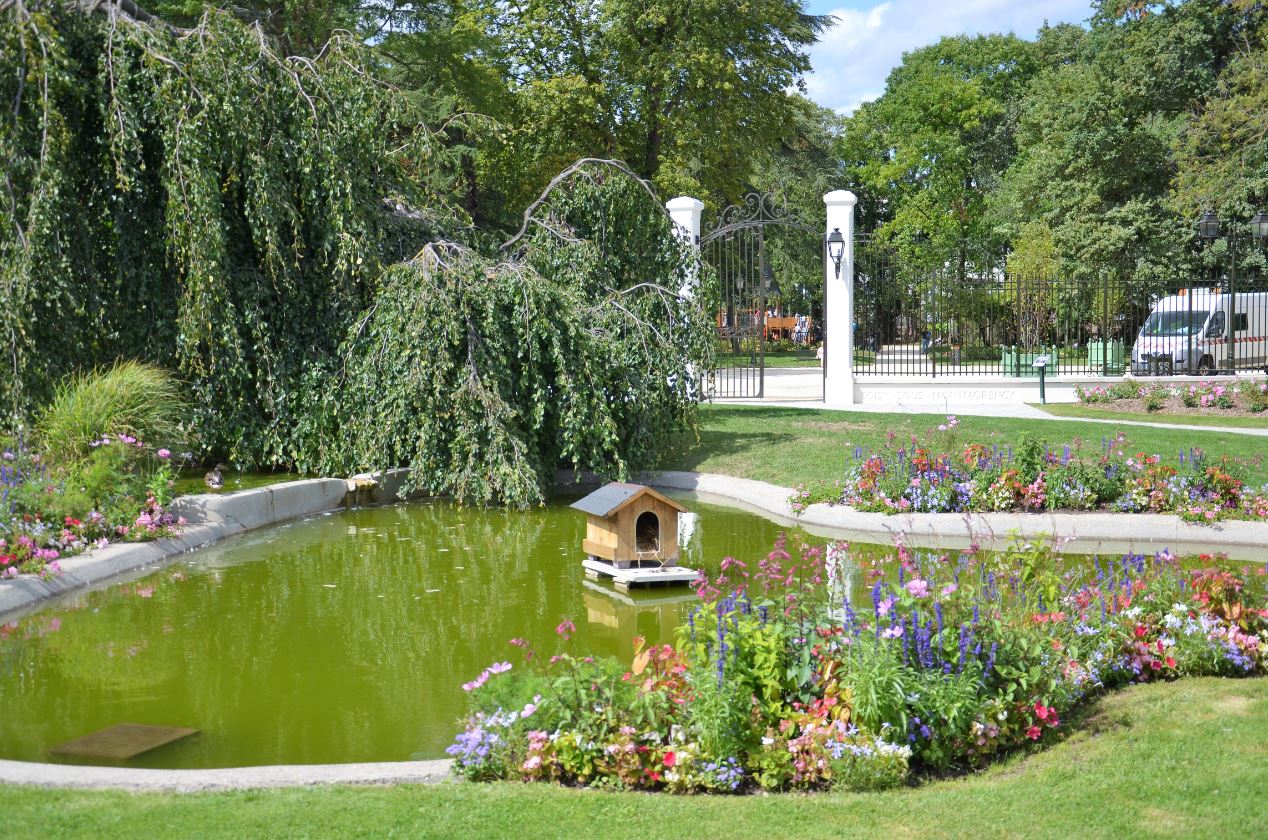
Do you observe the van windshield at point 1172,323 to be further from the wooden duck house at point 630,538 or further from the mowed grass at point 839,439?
the wooden duck house at point 630,538

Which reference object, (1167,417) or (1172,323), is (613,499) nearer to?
(1167,417)

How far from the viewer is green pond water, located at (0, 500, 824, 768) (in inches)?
239

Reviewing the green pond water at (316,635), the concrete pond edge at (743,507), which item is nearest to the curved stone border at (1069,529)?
the concrete pond edge at (743,507)

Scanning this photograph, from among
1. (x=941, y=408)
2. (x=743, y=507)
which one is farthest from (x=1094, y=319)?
(x=743, y=507)

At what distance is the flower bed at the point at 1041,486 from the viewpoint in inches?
422

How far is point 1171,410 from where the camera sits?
748 inches

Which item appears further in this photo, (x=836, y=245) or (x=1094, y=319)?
(x=1094, y=319)

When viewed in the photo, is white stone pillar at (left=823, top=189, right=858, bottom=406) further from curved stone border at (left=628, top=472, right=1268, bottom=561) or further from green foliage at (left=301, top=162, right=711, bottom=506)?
curved stone border at (left=628, top=472, right=1268, bottom=561)

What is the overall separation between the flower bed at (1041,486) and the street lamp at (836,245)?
9173 mm

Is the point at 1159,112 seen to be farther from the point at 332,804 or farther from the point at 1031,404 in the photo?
the point at 332,804

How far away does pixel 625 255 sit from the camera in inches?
614

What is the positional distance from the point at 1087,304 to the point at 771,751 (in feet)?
86.2

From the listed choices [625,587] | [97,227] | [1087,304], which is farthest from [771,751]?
[1087,304]

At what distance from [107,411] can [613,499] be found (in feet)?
16.4
